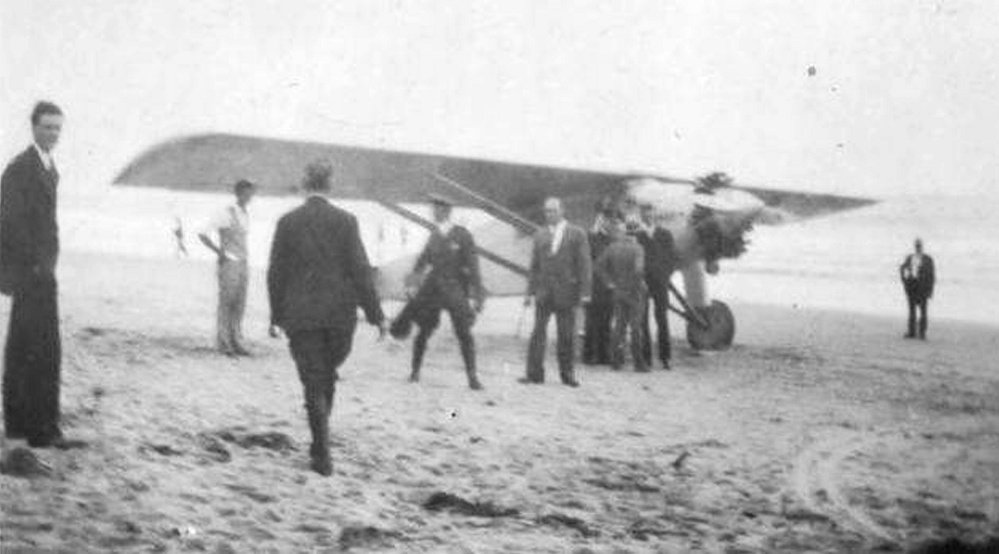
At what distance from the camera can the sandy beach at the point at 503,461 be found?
11.9 feet

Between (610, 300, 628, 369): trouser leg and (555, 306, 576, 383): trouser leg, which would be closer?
(555, 306, 576, 383): trouser leg

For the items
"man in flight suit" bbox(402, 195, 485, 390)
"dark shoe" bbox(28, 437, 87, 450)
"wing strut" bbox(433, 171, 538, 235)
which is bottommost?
"dark shoe" bbox(28, 437, 87, 450)

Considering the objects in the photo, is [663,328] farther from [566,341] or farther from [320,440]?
[320,440]

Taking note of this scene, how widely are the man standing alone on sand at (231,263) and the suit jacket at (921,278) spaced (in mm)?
7913

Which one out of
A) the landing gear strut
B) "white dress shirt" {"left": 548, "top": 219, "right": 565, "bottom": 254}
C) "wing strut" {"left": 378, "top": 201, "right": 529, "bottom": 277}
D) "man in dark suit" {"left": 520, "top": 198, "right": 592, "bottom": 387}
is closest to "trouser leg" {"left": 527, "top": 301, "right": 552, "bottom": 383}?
"man in dark suit" {"left": 520, "top": 198, "right": 592, "bottom": 387}

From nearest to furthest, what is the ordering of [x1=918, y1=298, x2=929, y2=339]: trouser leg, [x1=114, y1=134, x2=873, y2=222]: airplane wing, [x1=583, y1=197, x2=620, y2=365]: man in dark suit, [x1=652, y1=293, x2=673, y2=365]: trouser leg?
[x1=114, y1=134, x2=873, y2=222]: airplane wing
[x1=652, y1=293, x2=673, y2=365]: trouser leg
[x1=583, y1=197, x2=620, y2=365]: man in dark suit
[x1=918, y1=298, x2=929, y2=339]: trouser leg

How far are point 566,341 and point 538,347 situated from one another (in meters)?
0.22

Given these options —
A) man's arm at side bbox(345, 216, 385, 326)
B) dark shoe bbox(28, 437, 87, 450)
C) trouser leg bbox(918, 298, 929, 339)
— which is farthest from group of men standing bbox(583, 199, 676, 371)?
dark shoe bbox(28, 437, 87, 450)

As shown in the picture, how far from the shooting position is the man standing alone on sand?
8500 mm

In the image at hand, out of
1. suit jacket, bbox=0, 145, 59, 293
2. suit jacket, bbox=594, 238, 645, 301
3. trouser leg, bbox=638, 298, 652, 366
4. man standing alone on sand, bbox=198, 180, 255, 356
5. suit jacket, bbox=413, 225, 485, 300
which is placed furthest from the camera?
trouser leg, bbox=638, 298, 652, 366

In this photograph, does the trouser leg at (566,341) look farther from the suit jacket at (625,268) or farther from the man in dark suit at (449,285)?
the suit jacket at (625,268)

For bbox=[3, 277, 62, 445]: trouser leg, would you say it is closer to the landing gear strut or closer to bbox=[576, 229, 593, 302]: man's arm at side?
bbox=[576, 229, 593, 302]: man's arm at side

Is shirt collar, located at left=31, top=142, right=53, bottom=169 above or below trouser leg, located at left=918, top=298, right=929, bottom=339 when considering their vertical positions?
above

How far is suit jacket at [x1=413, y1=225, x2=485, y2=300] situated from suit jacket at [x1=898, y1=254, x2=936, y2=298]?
6.89 meters
